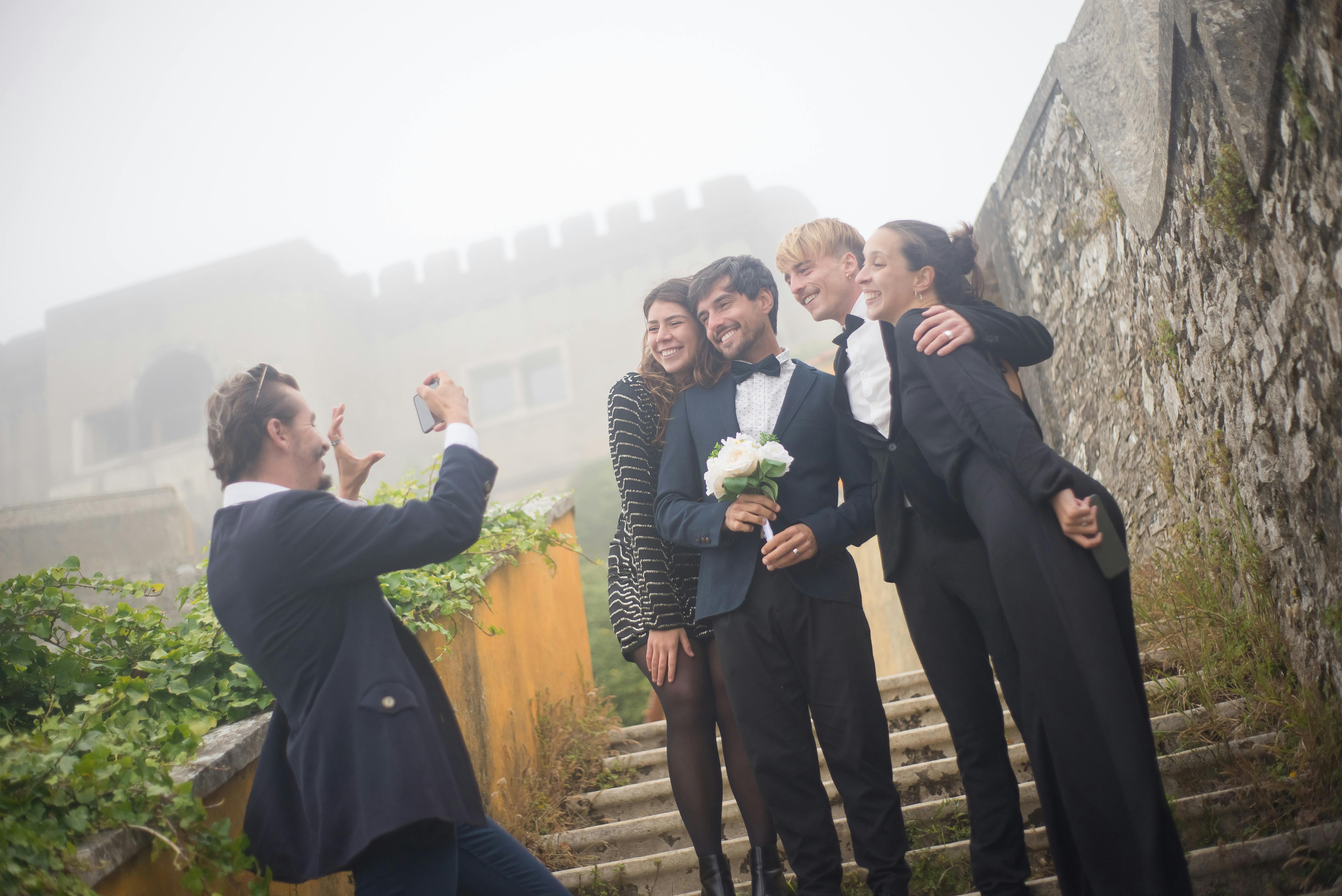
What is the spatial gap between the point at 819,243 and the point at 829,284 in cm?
15

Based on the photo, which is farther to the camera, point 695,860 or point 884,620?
point 884,620

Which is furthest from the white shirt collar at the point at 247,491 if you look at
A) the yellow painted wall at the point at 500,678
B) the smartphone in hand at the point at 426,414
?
the yellow painted wall at the point at 500,678

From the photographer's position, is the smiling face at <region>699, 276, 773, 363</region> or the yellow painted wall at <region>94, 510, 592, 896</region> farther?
the smiling face at <region>699, 276, 773, 363</region>

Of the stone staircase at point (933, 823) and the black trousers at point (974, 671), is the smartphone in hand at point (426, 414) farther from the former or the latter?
the stone staircase at point (933, 823)

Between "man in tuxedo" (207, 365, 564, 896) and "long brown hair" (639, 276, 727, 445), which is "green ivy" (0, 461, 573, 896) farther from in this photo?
"long brown hair" (639, 276, 727, 445)

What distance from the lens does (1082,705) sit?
6.51ft

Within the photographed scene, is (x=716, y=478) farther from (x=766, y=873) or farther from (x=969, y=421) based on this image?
(x=766, y=873)

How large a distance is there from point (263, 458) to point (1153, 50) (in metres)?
3.69

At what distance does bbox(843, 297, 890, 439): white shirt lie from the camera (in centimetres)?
251

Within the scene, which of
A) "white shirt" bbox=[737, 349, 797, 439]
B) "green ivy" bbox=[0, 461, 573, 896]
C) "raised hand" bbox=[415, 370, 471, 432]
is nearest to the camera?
"green ivy" bbox=[0, 461, 573, 896]

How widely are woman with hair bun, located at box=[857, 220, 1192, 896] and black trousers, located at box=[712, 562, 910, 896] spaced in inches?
16.0

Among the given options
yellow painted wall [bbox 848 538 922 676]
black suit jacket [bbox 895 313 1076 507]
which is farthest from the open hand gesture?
yellow painted wall [bbox 848 538 922 676]

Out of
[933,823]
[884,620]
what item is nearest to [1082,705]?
[933,823]

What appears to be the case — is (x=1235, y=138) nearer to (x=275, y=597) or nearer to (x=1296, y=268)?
(x=1296, y=268)
